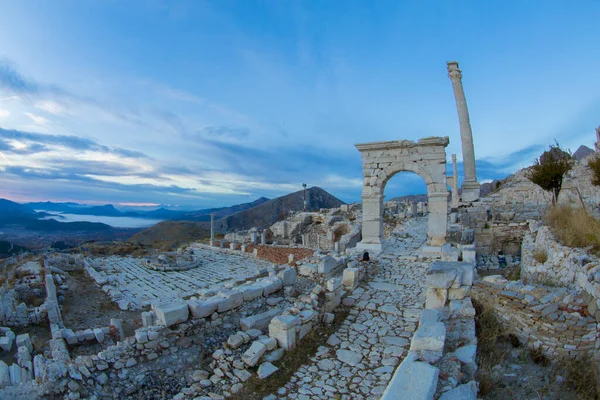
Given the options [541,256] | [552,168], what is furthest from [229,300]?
[552,168]

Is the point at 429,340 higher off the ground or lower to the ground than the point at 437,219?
lower

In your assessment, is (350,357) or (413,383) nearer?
(413,383)

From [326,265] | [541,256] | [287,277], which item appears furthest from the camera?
[326,265]

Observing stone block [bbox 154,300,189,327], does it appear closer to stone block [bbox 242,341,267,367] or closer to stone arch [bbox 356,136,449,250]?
stone block [bbox 242,341,267,367]

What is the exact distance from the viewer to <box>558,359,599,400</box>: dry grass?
169 inches

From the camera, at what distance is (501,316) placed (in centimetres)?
611

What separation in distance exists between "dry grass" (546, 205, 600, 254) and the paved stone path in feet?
11.5

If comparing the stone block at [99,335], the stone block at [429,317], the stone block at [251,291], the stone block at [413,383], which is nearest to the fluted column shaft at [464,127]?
the stone block at [429,317]

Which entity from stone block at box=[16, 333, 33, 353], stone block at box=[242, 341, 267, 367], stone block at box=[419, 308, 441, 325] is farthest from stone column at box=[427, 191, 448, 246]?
stone block at box=[16, 333, 33, 353]

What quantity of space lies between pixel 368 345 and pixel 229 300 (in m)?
2.87

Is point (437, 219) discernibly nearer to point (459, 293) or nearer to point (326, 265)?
point (326, 265)

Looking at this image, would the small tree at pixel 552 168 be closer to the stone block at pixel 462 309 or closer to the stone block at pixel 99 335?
the stone block at pixel 462 309

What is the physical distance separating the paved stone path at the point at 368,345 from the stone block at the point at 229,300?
2.10 m

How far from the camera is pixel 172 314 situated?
5863mm
